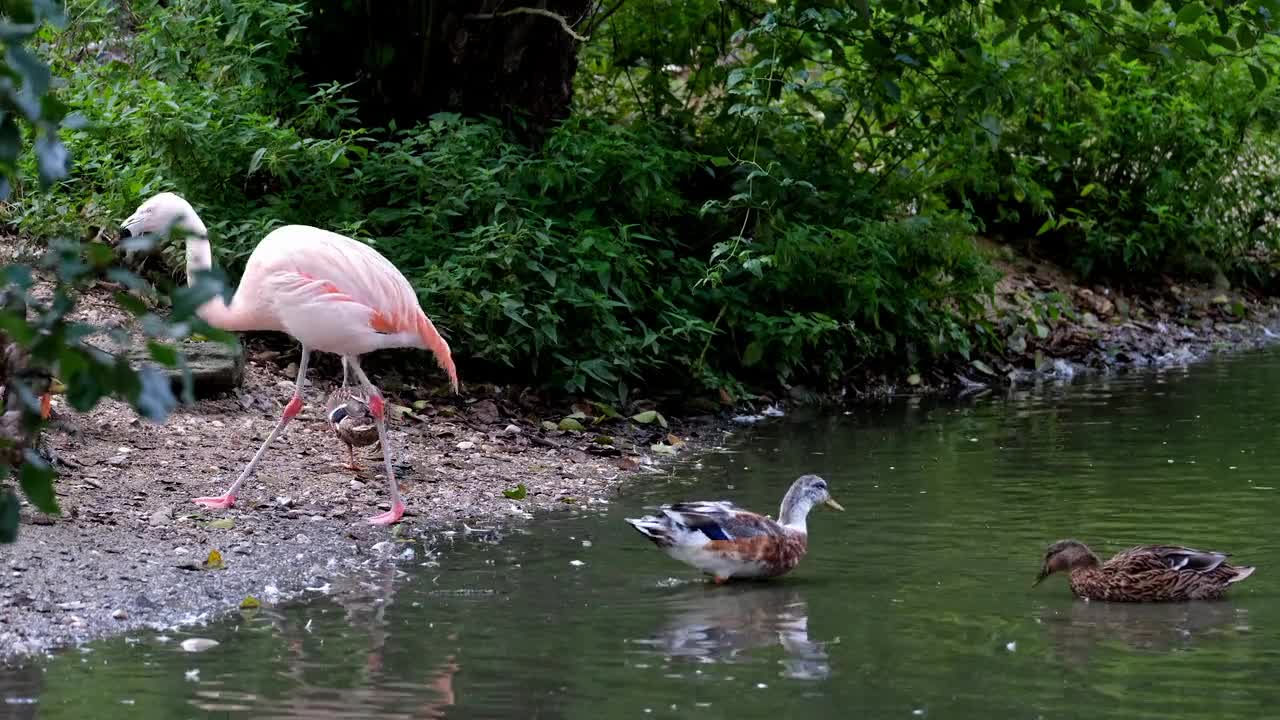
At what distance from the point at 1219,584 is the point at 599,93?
7.91m

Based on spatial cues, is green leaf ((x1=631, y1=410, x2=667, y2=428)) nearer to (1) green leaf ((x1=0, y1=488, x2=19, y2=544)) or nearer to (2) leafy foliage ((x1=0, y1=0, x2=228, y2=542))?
(2) leafy foliage ((x1=0, y1=0, x2=228, y2=542))

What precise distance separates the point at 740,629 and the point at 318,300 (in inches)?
117

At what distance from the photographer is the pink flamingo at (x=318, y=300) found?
7.96 meters

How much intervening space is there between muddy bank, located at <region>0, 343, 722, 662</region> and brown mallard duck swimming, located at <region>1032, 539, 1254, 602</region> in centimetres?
283

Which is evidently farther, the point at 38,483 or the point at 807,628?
the point at 807,628

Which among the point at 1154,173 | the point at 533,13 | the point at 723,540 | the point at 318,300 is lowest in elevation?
the point at 723,540

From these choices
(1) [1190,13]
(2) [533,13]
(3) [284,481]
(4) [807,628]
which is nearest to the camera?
(4) [807,628]

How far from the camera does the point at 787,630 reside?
609 cm

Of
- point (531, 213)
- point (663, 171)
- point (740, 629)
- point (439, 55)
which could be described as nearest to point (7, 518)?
point (740, 629)

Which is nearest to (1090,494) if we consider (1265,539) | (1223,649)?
(1265,539)

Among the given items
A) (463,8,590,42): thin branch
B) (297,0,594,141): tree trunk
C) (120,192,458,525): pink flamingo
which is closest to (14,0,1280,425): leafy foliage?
(297,0,594,141): tree trunk

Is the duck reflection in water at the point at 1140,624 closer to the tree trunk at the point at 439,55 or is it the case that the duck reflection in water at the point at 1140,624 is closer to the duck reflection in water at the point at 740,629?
the duck reflection in water at the point at 740,629

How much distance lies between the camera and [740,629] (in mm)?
6148

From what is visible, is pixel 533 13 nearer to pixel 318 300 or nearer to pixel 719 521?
pixel 318 300
